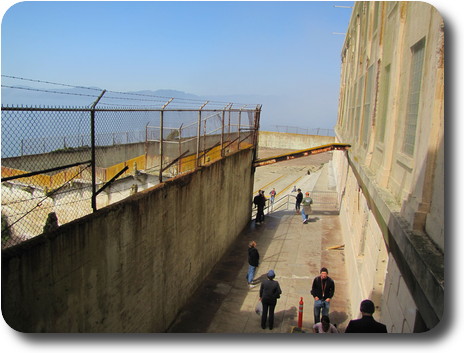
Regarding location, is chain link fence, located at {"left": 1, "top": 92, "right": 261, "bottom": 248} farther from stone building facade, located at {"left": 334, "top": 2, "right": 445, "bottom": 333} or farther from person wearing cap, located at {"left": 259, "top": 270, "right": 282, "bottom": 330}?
stone building facade, located at {"left": 334, "top": 2, "right": 445, "bottom": 333}

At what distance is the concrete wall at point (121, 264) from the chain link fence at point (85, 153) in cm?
42

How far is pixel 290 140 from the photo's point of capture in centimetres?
4900

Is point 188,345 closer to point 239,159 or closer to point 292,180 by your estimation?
point 239,159

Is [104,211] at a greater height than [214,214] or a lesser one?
greater

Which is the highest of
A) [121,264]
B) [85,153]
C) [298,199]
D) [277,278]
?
[85,153]

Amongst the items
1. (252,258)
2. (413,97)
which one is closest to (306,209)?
(252,258)

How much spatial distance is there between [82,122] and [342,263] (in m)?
9.51

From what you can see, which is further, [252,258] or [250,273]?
[250,273]

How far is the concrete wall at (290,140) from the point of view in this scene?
156 feet

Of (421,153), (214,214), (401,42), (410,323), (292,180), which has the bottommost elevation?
(292,180)

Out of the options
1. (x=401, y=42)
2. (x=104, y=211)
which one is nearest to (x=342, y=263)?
(x=401, y=42)

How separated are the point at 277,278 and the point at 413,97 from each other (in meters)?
6.90

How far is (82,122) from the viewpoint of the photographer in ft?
20.3

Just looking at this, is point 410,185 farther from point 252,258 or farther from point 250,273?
point 250,273
